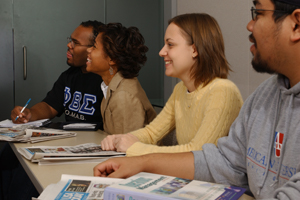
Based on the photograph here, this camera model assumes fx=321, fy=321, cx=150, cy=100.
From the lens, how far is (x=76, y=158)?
4.02ft

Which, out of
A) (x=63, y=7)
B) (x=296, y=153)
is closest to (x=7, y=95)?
(x=63, y=7)

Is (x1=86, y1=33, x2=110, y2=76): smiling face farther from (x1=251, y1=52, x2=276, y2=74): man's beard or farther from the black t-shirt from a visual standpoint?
(x1=251, y1=52, x2=276, y2=74): man's beard

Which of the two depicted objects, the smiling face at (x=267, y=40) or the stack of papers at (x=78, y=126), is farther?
the stack of papers at (x=78, y=126)

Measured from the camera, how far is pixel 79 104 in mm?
2361

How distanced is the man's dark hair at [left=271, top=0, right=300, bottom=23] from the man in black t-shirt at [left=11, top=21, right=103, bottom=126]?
164 cm

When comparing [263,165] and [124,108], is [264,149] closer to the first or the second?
[263,165]

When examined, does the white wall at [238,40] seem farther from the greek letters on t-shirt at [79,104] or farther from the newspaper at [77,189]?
the newspaper at [77,189]

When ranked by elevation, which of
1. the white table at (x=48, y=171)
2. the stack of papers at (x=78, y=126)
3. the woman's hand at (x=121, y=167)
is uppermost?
the woman's hand at (x=121, y=167)

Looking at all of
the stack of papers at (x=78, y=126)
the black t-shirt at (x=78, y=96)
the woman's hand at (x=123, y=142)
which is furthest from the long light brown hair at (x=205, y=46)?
the black t-shirt at (x=78, y=96)

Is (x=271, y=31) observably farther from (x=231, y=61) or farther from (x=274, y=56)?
(x=231, y=61)

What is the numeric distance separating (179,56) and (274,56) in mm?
660

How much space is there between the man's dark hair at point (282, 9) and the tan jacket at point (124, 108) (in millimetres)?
1192

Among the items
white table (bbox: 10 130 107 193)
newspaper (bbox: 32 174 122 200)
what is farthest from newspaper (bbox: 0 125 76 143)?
newspaper (bbox: 32 174 122 200)

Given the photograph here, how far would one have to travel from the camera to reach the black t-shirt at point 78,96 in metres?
2.30
